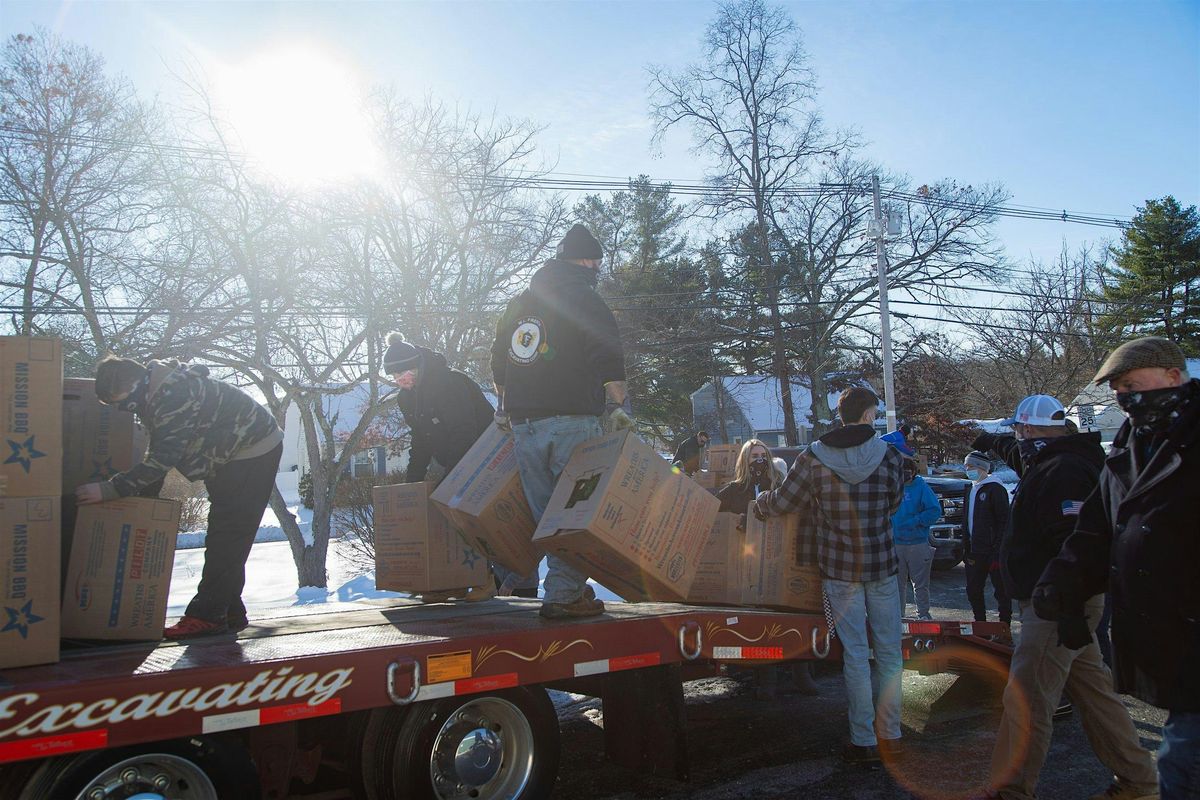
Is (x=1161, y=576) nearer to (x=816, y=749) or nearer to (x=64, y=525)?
(x=816, y=749)

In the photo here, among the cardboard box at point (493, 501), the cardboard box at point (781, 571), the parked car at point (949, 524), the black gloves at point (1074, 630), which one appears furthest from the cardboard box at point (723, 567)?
the parked car at point (949, 524)

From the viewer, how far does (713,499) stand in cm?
469

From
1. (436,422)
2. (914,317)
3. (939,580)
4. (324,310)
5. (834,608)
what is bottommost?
(939,580)

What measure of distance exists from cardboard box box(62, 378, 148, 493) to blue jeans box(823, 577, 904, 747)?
12.0 feet

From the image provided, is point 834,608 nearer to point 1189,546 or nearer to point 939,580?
point 1189,546

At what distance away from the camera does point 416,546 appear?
16.6 feet

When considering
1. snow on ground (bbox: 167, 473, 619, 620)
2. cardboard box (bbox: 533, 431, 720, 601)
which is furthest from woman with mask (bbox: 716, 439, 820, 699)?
cardboard box (bbox: 533, 431, 720, 601)

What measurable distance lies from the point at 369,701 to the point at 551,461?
1522 millimetres

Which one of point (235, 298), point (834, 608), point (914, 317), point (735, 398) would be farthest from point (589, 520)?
point (735, 398)

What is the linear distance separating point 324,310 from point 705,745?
9233mm

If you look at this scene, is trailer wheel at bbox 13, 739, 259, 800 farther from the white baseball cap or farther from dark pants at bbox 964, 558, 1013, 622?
dark pants at bbox 964, 558, 1013, 622

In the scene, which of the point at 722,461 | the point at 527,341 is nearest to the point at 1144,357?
the point at 527,341

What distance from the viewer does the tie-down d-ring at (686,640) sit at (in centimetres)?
430

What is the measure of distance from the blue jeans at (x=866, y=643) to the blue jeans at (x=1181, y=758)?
2214 mm
